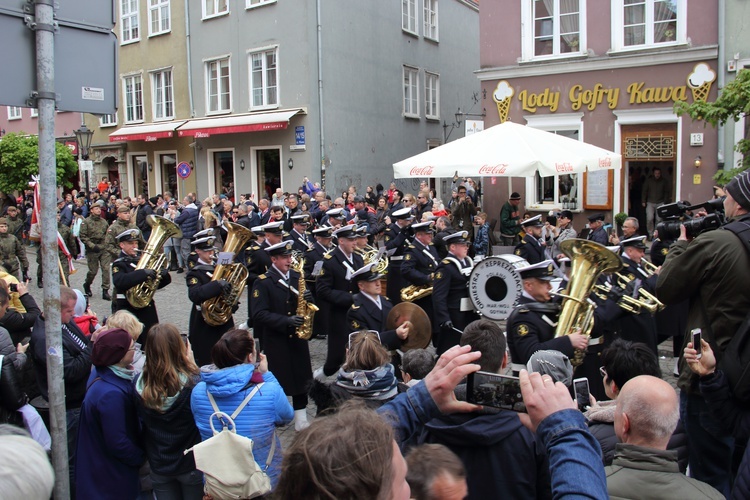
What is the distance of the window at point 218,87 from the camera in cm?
2520

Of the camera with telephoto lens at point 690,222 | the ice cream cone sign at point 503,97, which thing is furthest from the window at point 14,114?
the camera with telephoto lens at point 690,222

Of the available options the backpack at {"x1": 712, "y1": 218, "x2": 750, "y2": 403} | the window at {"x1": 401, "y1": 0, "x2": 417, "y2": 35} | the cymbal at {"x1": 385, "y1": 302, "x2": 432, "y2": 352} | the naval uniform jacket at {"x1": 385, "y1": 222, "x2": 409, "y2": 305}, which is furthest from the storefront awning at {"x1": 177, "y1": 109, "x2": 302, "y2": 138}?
the backpack at {"x1": 712, "y1": 218, "x2": 750, "y2": 403}

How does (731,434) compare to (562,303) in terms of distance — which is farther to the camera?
(562,303)

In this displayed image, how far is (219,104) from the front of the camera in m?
25.4

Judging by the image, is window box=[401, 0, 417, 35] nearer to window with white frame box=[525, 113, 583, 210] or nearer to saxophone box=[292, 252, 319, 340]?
window with white frame box=[525, 113, 583, 210]

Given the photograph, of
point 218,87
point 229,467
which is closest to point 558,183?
point 218,87

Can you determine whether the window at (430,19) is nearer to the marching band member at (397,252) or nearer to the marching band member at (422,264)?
the marching band member at (397,252)

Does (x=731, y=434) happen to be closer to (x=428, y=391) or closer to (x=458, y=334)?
(x=428, y=391)

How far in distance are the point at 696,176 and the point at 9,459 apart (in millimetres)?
16657

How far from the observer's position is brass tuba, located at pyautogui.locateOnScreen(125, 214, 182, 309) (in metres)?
8.25

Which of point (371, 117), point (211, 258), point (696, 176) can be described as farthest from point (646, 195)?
point (211, 258)

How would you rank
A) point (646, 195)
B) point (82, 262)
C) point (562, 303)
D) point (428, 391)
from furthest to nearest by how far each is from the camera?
point (82, 262), point (646, 195), point (562, 303), point (428, 391)

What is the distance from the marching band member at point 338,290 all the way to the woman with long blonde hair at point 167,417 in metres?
3.34

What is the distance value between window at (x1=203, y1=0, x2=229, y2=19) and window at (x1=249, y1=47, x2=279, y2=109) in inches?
88.3
